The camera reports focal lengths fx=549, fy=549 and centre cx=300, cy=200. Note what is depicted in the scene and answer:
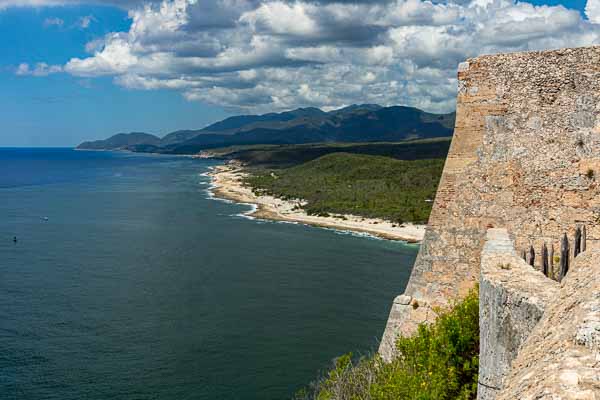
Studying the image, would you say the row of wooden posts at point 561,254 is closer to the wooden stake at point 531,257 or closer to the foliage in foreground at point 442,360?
the wooden stake at point 531,257

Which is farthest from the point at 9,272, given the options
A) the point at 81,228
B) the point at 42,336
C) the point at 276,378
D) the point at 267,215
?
the point at 267,215

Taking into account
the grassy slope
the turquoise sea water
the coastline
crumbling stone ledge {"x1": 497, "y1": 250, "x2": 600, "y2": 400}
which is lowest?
the turquoise sea water

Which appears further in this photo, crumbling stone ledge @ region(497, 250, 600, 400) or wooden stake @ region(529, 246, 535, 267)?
wooden stake @ region(529, 246, 535, 267)

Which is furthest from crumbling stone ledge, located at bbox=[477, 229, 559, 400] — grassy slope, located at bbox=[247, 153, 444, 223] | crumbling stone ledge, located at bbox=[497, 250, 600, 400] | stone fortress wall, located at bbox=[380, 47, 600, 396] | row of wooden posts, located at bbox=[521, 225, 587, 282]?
grassy slope, located at bbox=[247, 153, 444, 223]

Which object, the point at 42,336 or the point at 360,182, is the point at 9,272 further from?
the point at 360,182

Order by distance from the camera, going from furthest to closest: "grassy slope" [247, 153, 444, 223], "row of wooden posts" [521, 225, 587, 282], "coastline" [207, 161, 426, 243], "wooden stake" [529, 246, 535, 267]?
"grassy slope" [247, 153, 444, 223], "coastline" [207, 161, 426, 243], "wooden stake" [529, 246, 535, 267], "row of wooden posts" [521, 225, 587, 282]

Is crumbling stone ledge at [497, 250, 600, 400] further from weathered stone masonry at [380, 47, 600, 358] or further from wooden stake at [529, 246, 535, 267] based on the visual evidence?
weathered stone masonry at [380, 47, 600, 358]
